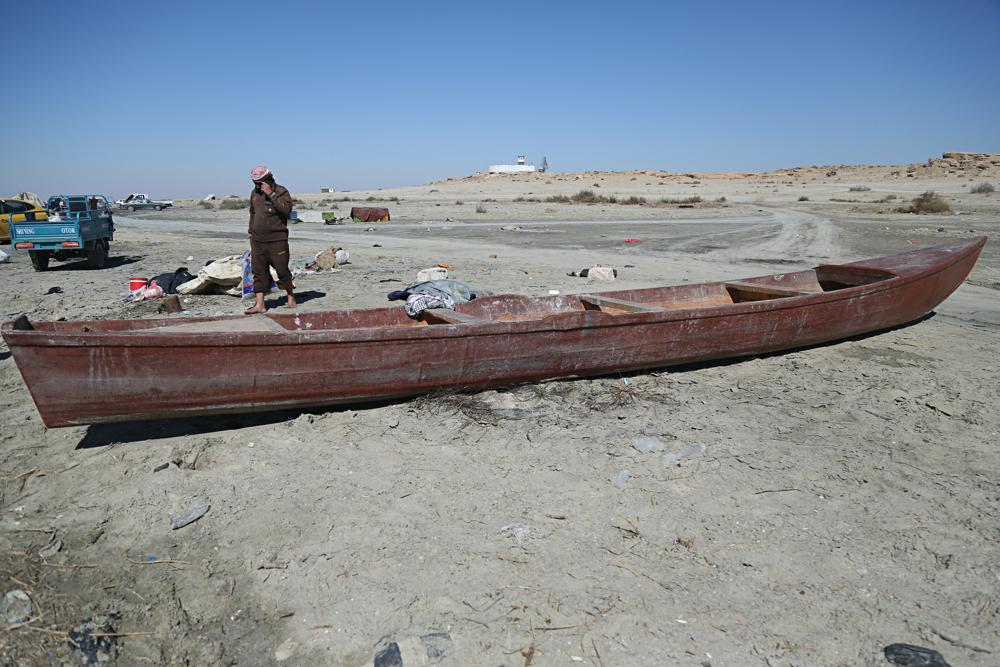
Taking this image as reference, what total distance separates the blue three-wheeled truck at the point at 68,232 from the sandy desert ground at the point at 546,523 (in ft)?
22.6

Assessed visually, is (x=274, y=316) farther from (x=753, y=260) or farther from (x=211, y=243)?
(x=211, y=243)

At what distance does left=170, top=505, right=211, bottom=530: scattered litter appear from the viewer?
3230mm

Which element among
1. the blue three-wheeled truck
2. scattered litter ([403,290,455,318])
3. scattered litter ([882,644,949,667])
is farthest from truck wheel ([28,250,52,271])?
scattered litter ([882,644,949,667])

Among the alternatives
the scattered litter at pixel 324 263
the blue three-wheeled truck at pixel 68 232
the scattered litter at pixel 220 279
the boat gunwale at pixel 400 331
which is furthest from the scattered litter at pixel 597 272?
the blue three-wheeled truck at pixel 68 232

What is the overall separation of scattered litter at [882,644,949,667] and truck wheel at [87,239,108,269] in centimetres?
1377

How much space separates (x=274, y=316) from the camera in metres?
5.10

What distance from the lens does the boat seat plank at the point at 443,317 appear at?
501cm

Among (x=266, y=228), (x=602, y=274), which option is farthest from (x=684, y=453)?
(x=602, y=274)

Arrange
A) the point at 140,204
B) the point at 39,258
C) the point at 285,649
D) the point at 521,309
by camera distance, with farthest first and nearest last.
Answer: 1. the point at 140,204
2. the point at 39,258
3. the point at 521,309
4. the point at 285,649

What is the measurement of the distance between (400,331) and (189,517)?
167 cm

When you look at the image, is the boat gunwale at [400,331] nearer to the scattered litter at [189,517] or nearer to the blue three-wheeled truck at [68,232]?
the scattered litter at [189,517]

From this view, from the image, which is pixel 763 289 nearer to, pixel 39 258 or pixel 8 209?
pixel 39 258

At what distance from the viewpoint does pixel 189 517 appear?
327cm

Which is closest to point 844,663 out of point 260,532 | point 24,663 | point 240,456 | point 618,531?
point 618,531
